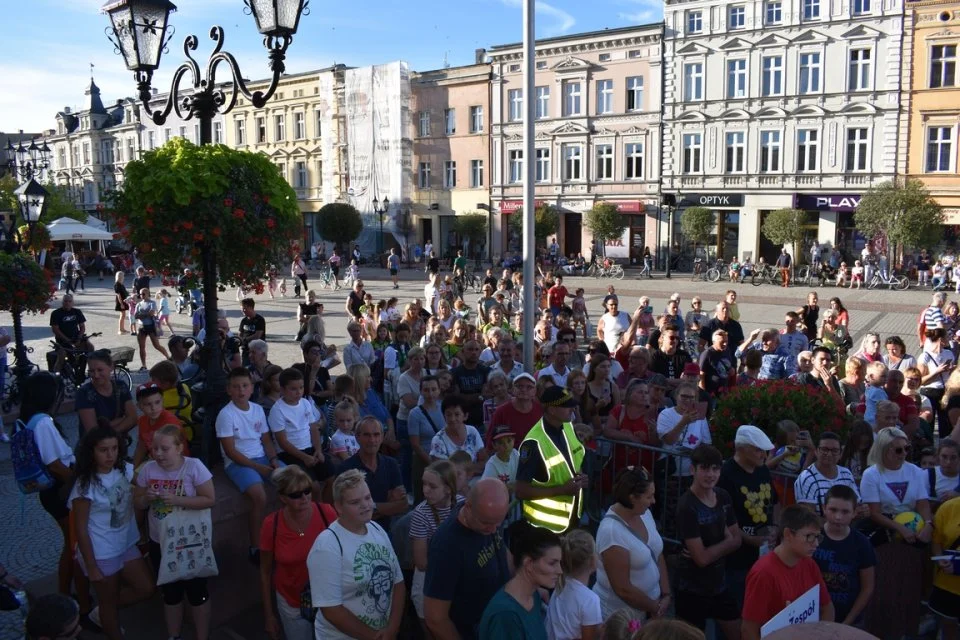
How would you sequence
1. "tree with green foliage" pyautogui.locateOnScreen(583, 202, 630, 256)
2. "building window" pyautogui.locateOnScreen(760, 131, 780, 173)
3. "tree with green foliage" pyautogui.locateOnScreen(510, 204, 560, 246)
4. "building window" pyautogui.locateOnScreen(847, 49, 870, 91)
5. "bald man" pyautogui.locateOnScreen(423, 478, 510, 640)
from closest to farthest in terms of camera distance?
"bald man" pyautogui.locateOnScreen(423, 478, 510, 640) → "building window" pyautogui.locateOnScreen(847, 49, 870, 91) → "building window" pyautogui.locateOnScreen(760, 131, 780, 173) → "tree with green foliage" pyautogui.locateOnScreen(583, 202, 630, 256) → "tree with green foliage" pyautogui.locateOnScreen(510, 204, 560, 246)

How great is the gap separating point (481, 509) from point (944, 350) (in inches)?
341

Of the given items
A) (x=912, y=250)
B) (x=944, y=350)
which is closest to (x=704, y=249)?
(x=912, y=250)

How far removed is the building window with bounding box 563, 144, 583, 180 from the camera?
42438mm

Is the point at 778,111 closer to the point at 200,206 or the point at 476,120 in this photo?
the point at 476,120

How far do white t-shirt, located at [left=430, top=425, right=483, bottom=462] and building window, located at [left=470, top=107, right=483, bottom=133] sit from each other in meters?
41.0

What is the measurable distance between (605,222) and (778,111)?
9497mm

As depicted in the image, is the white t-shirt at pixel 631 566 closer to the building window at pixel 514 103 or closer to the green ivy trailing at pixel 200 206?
the green ivy trailing at pixel 200 206

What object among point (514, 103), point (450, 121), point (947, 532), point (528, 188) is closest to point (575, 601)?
point (947, 532)

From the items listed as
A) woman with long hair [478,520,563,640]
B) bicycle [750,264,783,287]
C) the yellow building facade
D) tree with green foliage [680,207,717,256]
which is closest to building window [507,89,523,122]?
tree with green foliage [680,207,717,256]

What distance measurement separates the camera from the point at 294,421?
623cm

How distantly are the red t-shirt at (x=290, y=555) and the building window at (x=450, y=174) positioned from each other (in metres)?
43.7

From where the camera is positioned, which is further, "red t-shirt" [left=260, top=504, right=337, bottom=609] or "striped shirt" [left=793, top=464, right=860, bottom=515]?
"striped shirt" [left=793, top=464, right=860, bottom=515]

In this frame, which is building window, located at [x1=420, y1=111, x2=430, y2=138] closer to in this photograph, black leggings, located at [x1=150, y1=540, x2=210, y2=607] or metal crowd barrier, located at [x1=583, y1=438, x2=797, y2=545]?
metal crowd barrier, located at [x1=583, y1=438, x2=797, y2=545]

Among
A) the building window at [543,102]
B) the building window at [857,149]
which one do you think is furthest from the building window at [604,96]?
the building window at [857,149]
